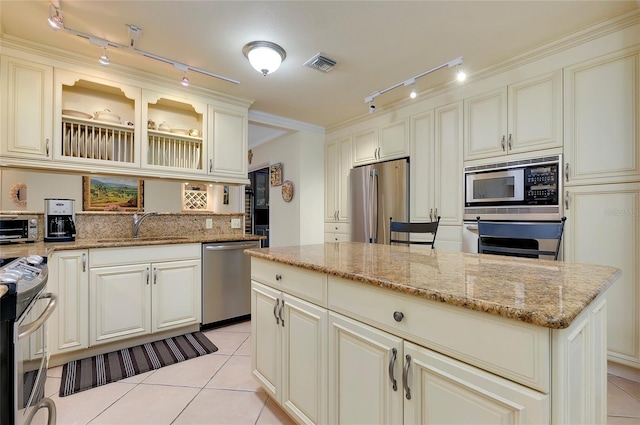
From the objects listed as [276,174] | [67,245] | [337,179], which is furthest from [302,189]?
[67,245]

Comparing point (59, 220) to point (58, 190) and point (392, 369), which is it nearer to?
point (58, 190)

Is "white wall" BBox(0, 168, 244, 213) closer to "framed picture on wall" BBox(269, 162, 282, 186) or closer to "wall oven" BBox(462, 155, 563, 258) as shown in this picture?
"framed picture on wall" BBox(269, 162, 282, 186)

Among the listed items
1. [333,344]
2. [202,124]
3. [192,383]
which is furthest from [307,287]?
[202,124]

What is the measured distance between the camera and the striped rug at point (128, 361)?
1.97m

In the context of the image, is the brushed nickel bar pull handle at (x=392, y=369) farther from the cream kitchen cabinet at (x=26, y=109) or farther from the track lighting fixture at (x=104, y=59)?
the cream kitchen cabinet at (x=26, y=109)

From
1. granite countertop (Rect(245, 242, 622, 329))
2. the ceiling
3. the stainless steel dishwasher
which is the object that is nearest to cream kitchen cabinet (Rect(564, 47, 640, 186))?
the ceiling

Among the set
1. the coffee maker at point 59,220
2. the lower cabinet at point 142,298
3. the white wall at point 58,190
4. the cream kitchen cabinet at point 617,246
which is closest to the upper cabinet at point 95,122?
the white wall at point 58,190

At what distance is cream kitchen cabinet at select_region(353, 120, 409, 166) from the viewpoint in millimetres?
3441

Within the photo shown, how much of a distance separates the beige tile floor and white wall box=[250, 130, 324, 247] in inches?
92.4

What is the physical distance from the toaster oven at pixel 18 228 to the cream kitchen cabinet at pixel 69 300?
0.48 metres

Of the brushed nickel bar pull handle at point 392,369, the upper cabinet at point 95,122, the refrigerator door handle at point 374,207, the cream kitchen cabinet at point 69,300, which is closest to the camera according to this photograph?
the brushed nickel bar pull handle at point 392,369

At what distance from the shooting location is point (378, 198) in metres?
3.62

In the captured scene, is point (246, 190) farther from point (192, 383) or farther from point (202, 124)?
point (192, 383)

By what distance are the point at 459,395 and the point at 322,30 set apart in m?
2.28
